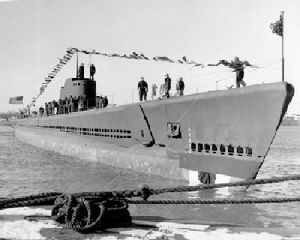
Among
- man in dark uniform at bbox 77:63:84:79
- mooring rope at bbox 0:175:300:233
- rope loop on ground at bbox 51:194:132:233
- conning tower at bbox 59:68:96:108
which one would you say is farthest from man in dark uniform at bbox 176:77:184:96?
man in dark uniform at bbox 77:63:84:79

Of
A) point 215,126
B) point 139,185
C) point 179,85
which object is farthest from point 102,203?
point 179,85

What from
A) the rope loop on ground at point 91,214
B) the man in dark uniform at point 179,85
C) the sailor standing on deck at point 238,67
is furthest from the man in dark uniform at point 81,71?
the rope loop on ground at point 91,214

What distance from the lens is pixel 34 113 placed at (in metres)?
40.2

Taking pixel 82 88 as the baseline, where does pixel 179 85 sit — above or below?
below

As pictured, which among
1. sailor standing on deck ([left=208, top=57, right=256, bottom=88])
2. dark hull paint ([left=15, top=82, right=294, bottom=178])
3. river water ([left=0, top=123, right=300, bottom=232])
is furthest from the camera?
sailor standing on deck ([left=208, top=57, right=256, bottom=88])

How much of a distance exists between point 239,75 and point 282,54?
168 cm

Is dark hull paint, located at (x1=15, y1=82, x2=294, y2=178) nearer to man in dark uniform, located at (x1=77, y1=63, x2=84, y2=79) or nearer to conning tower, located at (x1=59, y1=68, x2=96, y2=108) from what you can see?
conning tower, located at (x1=59, y1=68, x2=96, y2=108)

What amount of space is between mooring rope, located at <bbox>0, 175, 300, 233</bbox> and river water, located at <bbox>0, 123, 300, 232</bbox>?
0.45 meters

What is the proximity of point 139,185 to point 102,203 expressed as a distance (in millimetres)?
582

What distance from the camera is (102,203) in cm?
506

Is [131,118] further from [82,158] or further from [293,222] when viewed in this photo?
[293,222]

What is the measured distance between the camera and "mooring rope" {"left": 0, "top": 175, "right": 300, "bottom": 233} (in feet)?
15.5

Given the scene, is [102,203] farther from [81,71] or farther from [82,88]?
[81,71]

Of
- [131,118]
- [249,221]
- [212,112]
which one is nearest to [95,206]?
[249,221]
